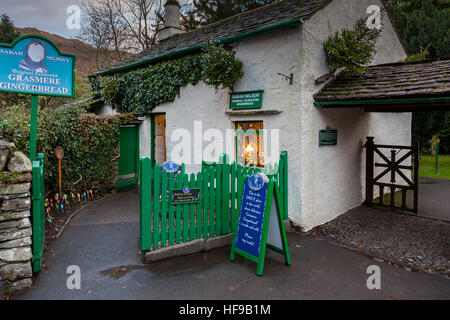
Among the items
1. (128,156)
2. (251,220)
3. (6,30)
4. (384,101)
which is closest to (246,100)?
(384,101)

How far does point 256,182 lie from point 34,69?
386 cm

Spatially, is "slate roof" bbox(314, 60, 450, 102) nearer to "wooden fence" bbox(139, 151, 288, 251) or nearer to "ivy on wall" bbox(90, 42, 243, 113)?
"ivy on wall" bbox(90, 42, 243, 113)

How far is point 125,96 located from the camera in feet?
34.5

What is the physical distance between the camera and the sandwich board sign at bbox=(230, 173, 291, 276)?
435cm

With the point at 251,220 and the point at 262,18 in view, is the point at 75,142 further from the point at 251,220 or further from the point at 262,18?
the point at 262,18

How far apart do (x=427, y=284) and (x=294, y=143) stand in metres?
3.09

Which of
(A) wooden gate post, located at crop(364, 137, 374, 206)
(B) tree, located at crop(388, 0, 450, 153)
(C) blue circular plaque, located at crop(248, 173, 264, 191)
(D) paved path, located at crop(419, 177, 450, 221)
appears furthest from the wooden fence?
(B) tree, located at crop(388, 0, 450, 153)

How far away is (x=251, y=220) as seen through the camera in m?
4.55

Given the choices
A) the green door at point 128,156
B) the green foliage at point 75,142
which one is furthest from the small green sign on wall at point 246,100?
the green door at point 128,156

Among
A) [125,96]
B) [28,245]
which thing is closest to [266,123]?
[28,245]

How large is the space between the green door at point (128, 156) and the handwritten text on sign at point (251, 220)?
20.6ft

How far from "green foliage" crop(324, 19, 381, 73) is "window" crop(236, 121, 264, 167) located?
198cm
